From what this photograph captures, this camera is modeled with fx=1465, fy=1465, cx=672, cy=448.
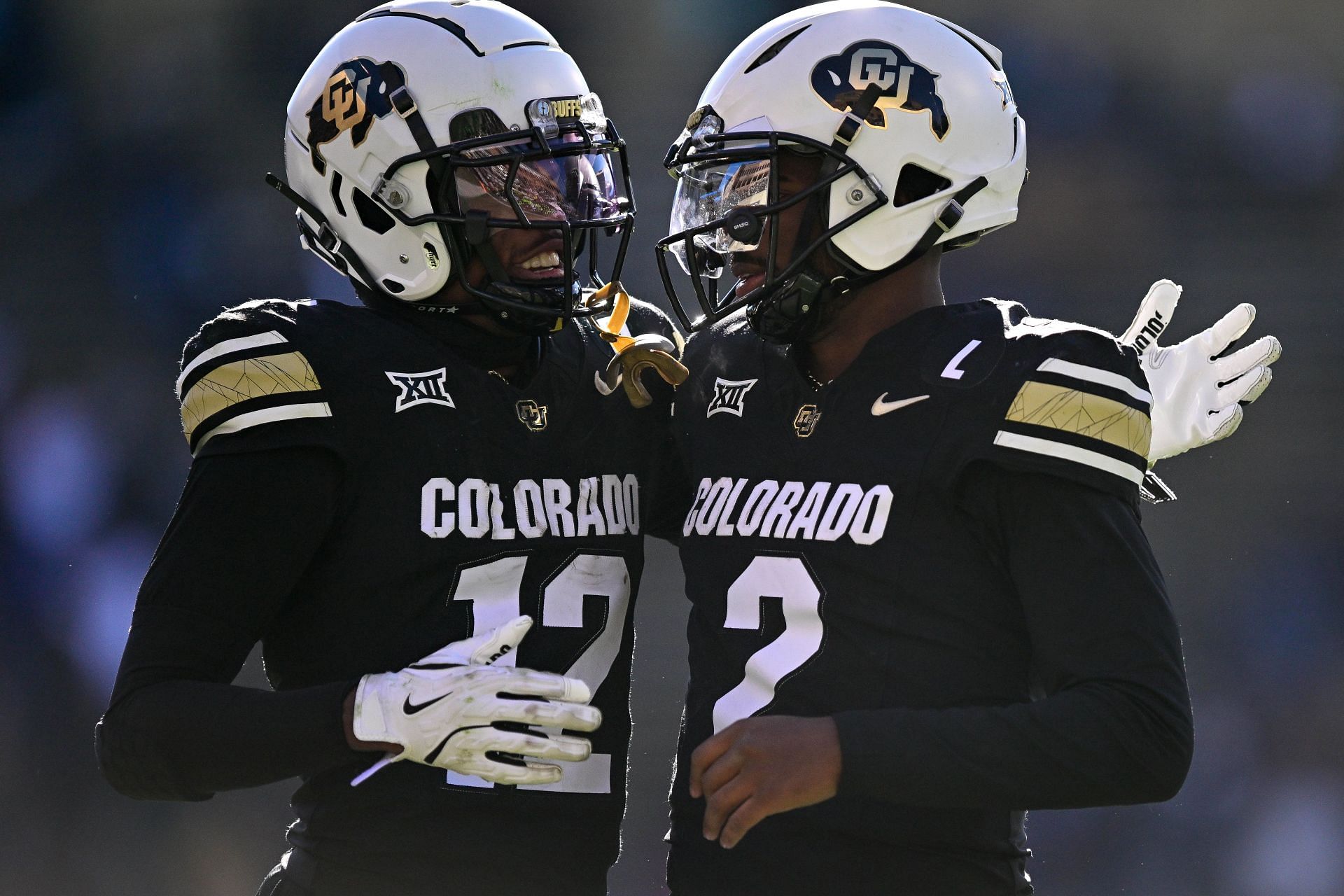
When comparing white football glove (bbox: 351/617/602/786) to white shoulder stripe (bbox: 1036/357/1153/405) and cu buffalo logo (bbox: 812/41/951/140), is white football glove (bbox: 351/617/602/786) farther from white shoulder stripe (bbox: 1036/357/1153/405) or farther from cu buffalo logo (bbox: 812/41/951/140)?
cu buffalo logo (bbox: 812/41/951/140)

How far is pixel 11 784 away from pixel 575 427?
9.19ft

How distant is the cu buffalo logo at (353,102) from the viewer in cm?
201

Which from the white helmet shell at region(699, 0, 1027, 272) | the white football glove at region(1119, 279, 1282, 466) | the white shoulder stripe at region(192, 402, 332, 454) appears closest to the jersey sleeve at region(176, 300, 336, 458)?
the white shoulder stripe at region(192, 402, 332, 454)

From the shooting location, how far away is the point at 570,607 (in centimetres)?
192

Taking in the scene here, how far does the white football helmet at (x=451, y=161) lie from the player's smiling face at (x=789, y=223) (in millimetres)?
219

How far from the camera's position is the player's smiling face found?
194cm

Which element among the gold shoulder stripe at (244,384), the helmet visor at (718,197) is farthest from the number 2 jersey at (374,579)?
the helmet visor at (718,197)

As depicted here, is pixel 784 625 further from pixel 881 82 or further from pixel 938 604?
pixel 881 82

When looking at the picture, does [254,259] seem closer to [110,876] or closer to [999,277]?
[110,876]

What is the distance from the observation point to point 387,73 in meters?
2.02

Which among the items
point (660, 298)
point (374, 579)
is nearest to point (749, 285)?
point (374, 579)

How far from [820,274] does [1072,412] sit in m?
0.41

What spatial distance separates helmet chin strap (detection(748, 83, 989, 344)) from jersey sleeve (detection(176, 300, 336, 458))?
58cm

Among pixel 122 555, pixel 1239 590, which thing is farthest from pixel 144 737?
pixel 1239 590
